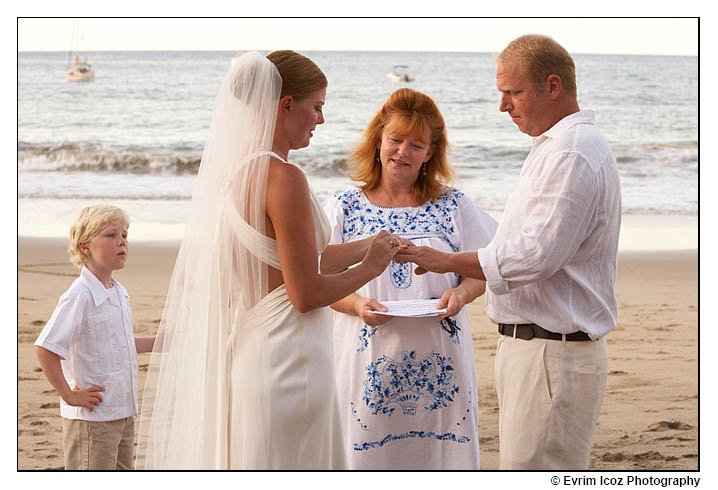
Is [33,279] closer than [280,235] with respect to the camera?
No

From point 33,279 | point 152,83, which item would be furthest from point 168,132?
point 33,279

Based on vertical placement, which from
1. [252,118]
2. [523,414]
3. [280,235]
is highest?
[252,118]

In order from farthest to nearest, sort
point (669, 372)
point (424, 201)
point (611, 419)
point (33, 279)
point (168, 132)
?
point (168, 132)
point (33, 279)
point (669, 372)
point (611, 419)
point (424, 201)

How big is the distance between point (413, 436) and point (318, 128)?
1769 centimetres

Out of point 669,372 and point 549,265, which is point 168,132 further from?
point 549,265

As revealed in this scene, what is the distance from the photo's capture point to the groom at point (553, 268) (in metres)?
3.28

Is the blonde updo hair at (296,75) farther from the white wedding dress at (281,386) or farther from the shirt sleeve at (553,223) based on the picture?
the shirt sleeve at (553,223)

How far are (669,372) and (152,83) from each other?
64.4 feet

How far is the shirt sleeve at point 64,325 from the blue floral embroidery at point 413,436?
59.8 inches

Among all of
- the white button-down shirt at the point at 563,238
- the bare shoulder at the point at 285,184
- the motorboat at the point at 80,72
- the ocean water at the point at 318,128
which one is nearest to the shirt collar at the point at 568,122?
the white button-down shirt at the point at 563,238

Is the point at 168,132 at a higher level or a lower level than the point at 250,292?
higher

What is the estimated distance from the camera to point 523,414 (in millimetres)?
3443
